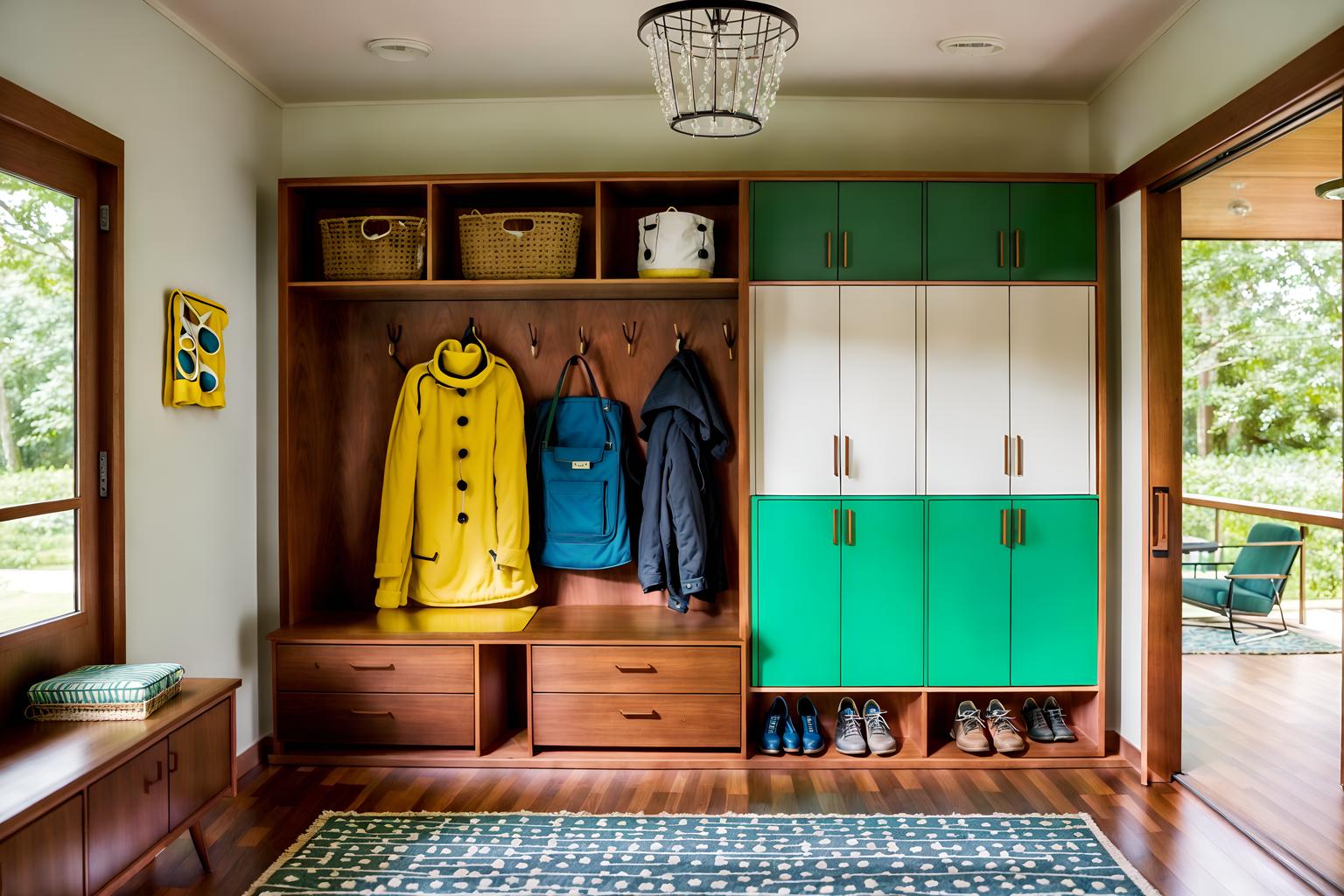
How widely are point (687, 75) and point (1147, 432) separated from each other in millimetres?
2160

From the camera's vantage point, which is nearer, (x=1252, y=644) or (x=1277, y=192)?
(x=1277, y=192)

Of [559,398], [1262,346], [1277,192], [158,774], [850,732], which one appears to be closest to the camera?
[158,774]

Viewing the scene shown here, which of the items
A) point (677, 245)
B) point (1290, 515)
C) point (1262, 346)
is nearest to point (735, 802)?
point (677, 245)

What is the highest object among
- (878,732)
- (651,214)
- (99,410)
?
(651,214)

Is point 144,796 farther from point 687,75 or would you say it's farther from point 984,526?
point 984,526

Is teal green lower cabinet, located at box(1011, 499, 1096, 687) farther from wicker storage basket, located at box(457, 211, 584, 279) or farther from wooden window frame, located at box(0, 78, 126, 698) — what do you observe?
wooden window frame, located at box(0, 78, 126, 698)

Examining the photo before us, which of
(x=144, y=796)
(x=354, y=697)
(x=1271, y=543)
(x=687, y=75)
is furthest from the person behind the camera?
(x=1271, y=543)

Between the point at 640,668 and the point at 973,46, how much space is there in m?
2.54

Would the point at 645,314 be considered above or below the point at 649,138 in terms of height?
below

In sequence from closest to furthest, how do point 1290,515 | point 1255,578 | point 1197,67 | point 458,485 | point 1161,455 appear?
point 1197,67 < point 1161,455 < point 458,485 < point 1290,515 < point 1255,578

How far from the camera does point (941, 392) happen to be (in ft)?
11.3

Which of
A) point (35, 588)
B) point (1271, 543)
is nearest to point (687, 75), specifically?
point (35, 588)

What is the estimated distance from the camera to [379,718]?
3.42 metres

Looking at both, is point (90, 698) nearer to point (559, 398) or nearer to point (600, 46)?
point (559, 398)
